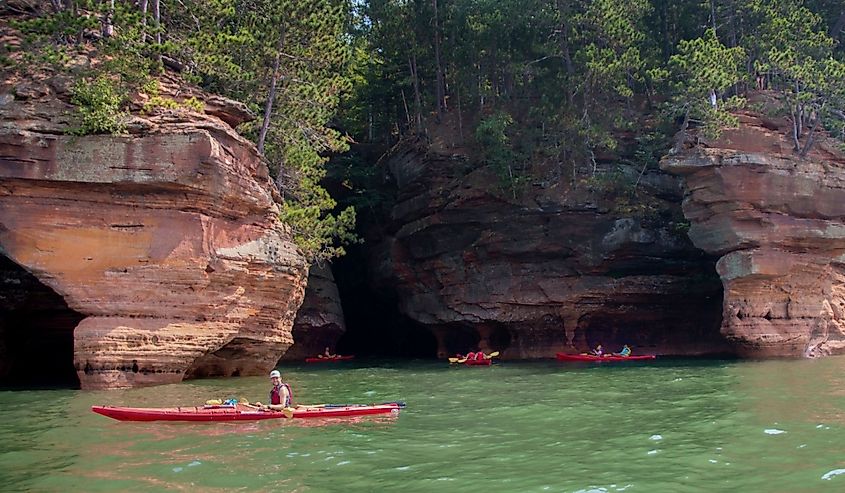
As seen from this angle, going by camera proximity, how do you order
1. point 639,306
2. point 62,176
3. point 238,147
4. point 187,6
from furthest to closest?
1. point 639,306
2. point 187,6
3. point 238,147
4. point 62,176

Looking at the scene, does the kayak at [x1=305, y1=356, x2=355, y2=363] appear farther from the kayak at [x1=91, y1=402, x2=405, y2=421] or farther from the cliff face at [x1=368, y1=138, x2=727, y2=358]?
the kayak at [x1=91, y1=402, x2=405, y2=421]

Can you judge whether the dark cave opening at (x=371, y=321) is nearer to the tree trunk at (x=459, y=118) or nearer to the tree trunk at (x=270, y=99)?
the tree trunk at (x=459, y=118)

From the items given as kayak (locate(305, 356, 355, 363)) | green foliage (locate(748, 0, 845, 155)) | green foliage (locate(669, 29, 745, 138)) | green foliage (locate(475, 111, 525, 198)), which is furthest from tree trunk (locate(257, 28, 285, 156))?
green foliage (locate(748, 0, 845, 155))

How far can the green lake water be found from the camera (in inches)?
318

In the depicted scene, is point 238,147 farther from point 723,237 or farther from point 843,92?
point 843,92

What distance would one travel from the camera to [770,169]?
23.8 m

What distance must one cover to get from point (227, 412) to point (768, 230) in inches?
777

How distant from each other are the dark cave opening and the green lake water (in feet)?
64.4

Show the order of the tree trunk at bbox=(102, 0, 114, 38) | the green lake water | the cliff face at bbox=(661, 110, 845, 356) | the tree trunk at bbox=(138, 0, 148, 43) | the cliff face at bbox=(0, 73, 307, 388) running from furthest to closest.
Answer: the cliff face at bbox=(661, 110, 845, 356), the tree trunk at bbox=(138, 0, 148, 43), the tree trunk at bbox=(102, 0, 114, 38), the cliff face at bbox=(0, 73, 307, 388), the green lake water

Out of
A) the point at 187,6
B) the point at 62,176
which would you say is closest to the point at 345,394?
the point at 62,176

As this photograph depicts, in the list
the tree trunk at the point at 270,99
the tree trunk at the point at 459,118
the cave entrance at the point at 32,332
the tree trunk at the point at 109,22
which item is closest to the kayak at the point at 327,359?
the cave entrance at the point at 32,332

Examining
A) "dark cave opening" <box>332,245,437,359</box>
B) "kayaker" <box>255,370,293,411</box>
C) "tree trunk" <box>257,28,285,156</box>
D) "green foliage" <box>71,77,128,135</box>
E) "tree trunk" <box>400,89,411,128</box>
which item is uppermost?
"tree trunk" <box>400,89,411,128</box>

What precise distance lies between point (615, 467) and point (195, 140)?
44.3 ft

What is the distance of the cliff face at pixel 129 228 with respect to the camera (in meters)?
16.6
